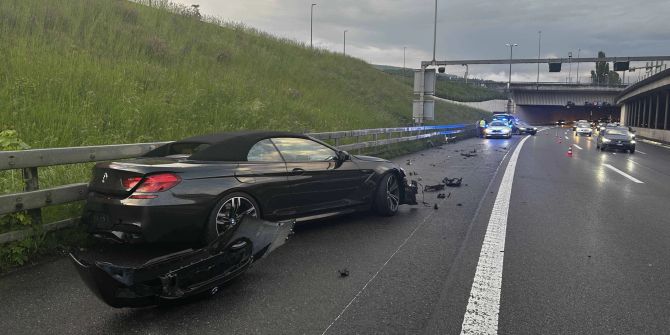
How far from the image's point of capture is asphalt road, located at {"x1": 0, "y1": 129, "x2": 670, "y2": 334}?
3432 mm

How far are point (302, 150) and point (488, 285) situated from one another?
2825mm

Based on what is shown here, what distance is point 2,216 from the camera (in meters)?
4.95

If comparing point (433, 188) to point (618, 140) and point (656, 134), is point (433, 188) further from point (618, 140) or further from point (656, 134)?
point (656, 134)

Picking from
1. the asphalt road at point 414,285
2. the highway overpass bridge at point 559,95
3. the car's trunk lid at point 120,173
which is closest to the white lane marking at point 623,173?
the asphalt road at point 414,285

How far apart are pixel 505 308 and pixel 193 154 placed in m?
3.39

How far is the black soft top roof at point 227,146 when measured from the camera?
5.11 meters

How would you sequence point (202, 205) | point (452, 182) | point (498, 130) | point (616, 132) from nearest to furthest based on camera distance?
point (202, 205) < point (452, 182) < point (616, 132) < point (498, 130)

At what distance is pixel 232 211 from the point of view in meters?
4.99

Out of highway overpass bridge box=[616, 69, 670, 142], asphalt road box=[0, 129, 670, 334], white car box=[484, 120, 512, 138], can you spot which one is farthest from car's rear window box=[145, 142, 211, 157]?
highway overpass bridge box=[616, 69, 670, 142]

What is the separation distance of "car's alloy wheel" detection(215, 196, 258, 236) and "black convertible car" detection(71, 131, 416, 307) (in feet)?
0.03

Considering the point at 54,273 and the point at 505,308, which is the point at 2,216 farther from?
the point at 505,308

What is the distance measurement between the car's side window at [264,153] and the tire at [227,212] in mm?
503

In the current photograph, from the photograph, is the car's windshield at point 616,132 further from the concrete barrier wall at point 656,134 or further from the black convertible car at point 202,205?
the black convertible car at point 202,205

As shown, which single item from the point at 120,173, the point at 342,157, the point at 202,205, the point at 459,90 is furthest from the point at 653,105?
the point at 120,173
